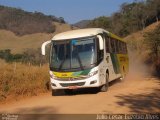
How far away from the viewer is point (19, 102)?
1764 centimetres

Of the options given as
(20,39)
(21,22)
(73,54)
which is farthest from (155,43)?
(21,22)

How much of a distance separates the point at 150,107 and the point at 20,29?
252ft

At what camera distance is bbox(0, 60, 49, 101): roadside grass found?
726 inches

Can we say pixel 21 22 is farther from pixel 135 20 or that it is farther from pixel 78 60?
pixel 78 60

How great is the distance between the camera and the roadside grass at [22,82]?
60.5 feet

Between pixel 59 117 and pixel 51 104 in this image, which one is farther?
pixel 51 104

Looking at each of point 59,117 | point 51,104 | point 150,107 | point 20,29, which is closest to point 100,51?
point 51,104

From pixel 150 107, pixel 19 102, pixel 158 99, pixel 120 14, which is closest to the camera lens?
pixel 150 107

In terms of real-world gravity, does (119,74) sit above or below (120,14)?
below

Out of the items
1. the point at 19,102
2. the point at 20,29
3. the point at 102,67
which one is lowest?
the point at 19,102

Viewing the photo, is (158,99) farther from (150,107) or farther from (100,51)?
(100,51)

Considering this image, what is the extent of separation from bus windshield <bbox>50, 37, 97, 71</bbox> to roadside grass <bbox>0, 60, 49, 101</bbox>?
6.72 ft

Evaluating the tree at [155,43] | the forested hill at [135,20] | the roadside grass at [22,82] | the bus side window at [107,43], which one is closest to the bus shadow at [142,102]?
the bus side window at [107,43]

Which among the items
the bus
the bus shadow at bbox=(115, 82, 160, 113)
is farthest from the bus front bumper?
the bus shadow at bbox=(115, 82, 160, 113)
